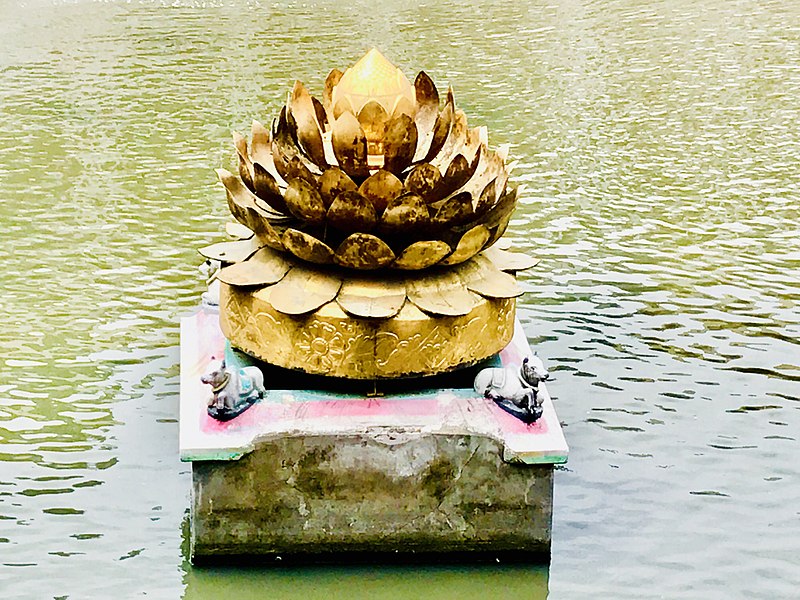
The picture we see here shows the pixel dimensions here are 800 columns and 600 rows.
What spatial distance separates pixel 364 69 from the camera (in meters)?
3.10

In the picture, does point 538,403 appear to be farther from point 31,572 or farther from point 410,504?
point 31,572

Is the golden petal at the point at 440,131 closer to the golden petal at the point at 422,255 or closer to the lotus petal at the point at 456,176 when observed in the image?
the lotus petal at the point at 456,176

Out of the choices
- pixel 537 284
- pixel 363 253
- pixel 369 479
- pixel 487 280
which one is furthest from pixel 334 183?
pixel 537 284

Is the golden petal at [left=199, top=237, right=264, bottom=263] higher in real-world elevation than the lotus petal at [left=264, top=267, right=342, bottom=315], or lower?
higher

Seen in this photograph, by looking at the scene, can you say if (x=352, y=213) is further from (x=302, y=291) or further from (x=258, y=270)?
(x=258, y=270)

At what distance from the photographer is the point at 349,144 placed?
9.65 ft

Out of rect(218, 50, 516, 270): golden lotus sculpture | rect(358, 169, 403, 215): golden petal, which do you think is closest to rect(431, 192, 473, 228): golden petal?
rect(218, 50, 516, 270): golden lotus sculpture

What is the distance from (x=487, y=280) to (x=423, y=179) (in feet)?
1.15

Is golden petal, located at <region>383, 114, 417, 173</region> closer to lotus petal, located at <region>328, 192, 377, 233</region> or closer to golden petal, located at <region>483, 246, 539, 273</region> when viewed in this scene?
lotus petal, located at <region>328, 192, 377, 233</region>

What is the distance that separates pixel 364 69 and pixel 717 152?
11.7 ft

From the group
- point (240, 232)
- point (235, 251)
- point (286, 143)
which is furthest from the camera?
point (240, 232)

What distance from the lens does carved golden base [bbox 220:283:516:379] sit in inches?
115

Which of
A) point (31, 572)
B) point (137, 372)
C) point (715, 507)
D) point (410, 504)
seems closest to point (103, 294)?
point (137, 372)

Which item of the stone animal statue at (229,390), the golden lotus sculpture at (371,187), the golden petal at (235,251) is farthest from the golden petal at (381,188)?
the stone animal statue at (229,390)
